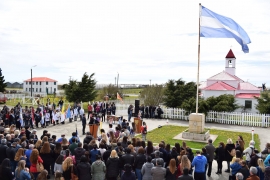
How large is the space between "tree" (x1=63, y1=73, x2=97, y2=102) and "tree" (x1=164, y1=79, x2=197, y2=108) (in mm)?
11532

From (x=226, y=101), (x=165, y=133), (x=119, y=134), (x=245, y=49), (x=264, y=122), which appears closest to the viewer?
Result: (x=119, y=134)

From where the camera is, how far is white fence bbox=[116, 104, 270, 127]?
877 inches

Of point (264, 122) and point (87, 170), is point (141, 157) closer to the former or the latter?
point (87, 170)

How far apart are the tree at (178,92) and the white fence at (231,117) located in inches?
94.8

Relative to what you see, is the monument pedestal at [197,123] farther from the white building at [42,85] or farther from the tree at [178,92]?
the white building at [42,85]

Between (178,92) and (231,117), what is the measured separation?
21.1 feet

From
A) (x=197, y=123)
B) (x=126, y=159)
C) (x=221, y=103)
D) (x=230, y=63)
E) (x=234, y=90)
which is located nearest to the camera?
(x=126, y=159)

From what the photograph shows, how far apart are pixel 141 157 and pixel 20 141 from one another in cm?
462

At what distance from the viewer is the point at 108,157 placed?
8844 mm

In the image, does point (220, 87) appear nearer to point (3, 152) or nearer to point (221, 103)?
point (221, 103)

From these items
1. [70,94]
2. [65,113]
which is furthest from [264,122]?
[70,94]

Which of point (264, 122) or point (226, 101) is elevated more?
point (226, 101)

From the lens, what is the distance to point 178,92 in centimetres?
2784

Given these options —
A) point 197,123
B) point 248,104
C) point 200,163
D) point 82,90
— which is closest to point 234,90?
point 248,104
